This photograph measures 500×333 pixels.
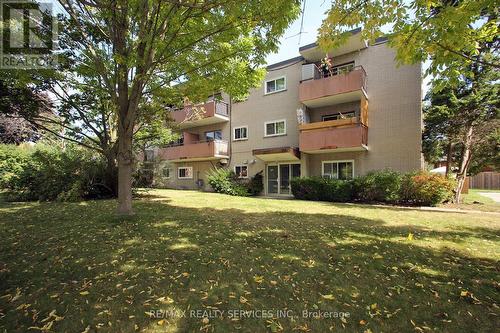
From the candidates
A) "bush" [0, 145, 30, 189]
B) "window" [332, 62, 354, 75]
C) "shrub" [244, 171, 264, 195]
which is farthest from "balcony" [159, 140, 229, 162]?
"window" [332, 62, 354, 75]

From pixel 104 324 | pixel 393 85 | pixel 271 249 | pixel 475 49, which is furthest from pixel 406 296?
pixel 393 85

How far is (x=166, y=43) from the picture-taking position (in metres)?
7.14

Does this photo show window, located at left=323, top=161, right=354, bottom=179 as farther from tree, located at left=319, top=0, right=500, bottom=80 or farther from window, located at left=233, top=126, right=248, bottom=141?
tree, located at left=319, top=0, right=500, bottom=80

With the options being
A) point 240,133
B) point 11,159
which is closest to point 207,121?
point 240,133

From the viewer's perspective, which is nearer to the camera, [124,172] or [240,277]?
[240,277]

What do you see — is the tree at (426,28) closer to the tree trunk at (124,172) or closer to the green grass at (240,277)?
the green grass at (240,277)

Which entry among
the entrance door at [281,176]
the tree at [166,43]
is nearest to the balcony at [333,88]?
the entrance door at [281,176]

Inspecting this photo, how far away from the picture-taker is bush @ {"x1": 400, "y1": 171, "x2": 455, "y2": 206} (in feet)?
40.7

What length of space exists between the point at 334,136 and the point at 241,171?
8276 mm

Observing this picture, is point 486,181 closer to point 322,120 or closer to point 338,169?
point 338,169

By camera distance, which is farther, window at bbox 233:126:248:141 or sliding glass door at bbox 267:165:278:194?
window at bbox 233:126:248:141

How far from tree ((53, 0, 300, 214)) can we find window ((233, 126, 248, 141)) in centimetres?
1162

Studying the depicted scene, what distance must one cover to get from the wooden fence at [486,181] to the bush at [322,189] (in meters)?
27.4

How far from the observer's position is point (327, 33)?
605 centimetres
